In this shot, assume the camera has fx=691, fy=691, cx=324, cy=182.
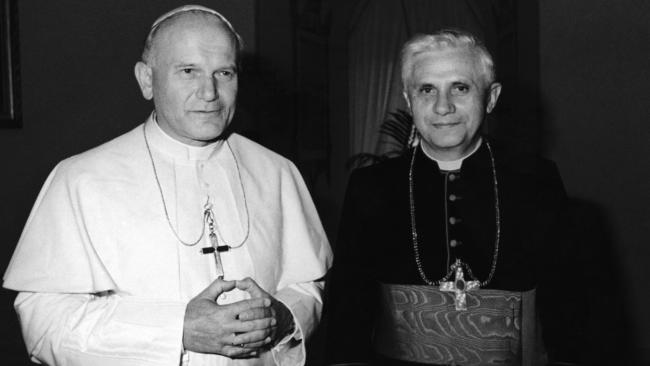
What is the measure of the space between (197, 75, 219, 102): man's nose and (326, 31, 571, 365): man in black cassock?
73cm

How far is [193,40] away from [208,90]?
18 centimetres

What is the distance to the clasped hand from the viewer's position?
6.58 ft

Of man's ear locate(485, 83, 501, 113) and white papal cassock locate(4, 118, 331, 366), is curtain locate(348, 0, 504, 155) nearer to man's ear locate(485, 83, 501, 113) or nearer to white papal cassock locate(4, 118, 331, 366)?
man's ear locate(485, 83, 501, 113)

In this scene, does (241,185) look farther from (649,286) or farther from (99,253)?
(649,286)

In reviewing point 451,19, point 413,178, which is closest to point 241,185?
point 413,178

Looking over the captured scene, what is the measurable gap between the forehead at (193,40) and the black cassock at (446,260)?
771mm

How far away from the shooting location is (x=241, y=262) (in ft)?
7.57

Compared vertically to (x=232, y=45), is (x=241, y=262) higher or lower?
lower

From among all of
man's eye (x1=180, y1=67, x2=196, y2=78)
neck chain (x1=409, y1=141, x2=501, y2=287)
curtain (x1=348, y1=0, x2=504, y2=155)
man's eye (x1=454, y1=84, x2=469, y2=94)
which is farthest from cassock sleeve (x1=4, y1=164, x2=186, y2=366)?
curtain (x1=348, y1=0, x2=504, y2=155)

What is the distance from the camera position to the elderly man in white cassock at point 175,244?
2.03 metres

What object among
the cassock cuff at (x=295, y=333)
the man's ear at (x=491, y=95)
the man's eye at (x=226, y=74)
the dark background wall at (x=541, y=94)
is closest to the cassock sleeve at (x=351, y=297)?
the cassock cuff at (x=295, y=333)

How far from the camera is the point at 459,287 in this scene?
2436 millimetres

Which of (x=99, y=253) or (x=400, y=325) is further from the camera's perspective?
(x=400, y=325)

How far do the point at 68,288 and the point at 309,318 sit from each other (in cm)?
77
